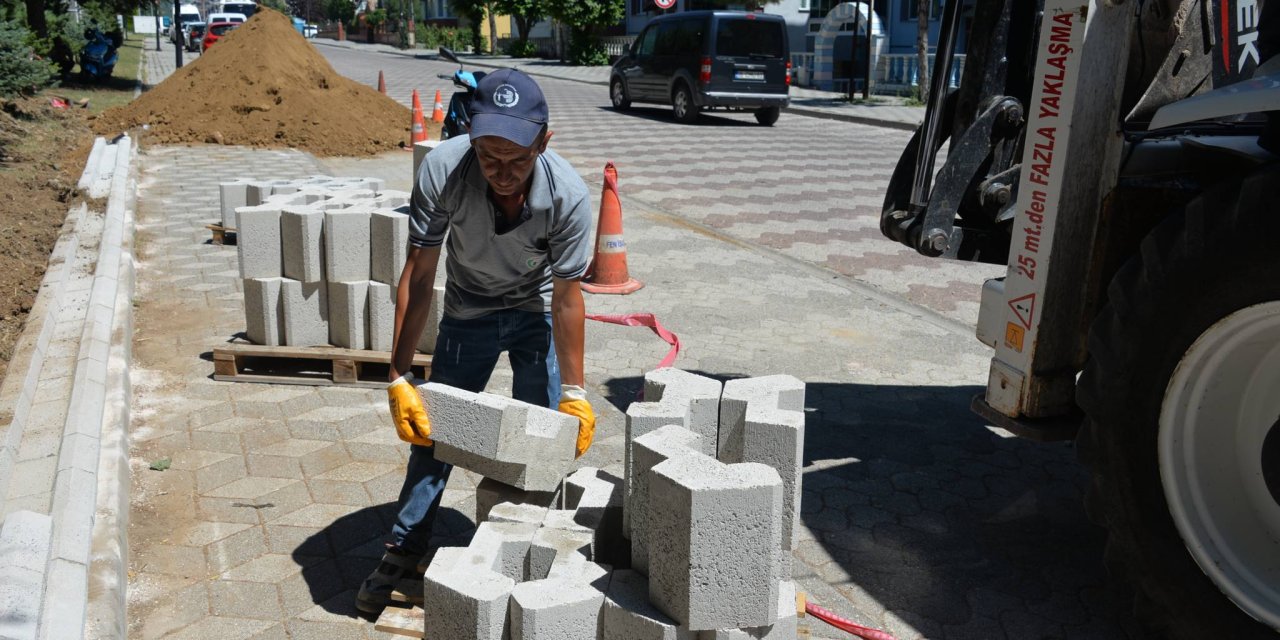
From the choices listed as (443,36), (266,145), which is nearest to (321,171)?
(266,145)

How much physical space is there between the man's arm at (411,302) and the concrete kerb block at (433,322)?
2.05 metres

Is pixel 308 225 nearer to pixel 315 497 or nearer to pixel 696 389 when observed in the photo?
pixel 315 497

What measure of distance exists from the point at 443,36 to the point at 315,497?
209 ft

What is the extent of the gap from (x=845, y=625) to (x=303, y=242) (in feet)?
12.0

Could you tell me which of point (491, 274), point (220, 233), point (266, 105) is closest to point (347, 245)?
point (491, 274)

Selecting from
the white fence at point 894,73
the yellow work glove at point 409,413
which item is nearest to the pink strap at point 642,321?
the yellow work glove at point 409,413

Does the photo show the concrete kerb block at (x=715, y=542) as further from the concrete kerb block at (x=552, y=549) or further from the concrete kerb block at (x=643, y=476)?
the concrete kerb block at (x=552, y=549)

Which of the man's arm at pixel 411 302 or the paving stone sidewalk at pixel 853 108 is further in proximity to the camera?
the paving stone sidewalk at pixel 853 108

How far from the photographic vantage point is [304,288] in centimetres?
580

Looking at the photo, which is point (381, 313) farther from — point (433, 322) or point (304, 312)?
point (304, 312)

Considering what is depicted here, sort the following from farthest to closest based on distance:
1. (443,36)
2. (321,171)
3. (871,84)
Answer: (443,36)
(871,84)
(321,171)

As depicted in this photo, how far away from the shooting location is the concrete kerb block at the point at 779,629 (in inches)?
106

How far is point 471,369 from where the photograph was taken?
3.70 m

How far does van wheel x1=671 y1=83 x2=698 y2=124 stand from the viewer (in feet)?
67.7
